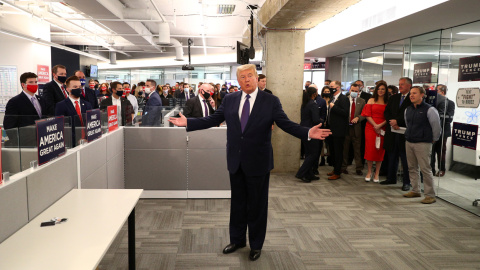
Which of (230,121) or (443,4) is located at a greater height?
(443,4)

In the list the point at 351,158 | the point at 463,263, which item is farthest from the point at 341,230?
the point at 351,158

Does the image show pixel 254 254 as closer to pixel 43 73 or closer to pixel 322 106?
pixel 322 106

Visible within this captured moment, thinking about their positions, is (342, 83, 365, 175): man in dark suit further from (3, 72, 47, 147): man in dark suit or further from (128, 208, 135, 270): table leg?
(3, 72, 47, 147): man in dark suit

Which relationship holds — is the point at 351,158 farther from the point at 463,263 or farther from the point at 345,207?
the point at 463,263

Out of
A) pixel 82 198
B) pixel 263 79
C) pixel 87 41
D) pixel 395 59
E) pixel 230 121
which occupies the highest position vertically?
pixel 87 41

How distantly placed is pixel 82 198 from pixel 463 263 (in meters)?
3.33

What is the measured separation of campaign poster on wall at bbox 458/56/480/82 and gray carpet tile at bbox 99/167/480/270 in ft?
5.81

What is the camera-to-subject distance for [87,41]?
53.1 feet

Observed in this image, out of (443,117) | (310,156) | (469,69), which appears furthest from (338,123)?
(469,69)

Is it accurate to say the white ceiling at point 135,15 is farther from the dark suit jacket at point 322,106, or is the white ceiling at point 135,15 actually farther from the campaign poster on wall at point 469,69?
the campaign poster on wall at point 469,69

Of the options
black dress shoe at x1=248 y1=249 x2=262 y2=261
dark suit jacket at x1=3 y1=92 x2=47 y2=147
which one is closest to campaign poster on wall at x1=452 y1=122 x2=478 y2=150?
black dress shoe at x1=248 y1=249 x2=262 y2=261

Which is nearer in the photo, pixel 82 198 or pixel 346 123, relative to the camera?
pixel 82 198

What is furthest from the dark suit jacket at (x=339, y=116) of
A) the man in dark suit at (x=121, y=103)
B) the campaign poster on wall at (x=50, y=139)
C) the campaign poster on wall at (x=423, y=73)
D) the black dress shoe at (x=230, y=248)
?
the campaign poster on wall at (x=50, y=139)

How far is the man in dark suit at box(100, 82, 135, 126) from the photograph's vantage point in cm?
505
